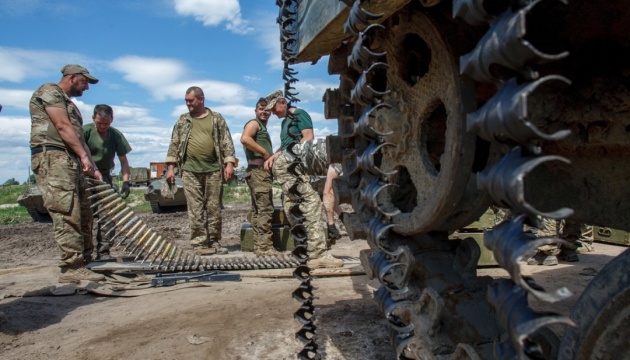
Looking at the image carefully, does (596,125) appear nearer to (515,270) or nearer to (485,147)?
(485,147)

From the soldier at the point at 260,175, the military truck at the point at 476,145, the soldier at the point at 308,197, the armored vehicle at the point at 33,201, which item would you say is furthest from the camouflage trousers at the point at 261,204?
the armored vehicle at the point at 33,201

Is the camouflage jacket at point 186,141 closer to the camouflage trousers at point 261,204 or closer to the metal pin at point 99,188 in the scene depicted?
the camouflage trousers at point 261,204

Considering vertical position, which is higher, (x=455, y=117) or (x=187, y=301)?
(x=455, y=117)

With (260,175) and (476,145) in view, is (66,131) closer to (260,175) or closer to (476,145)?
(260,175)

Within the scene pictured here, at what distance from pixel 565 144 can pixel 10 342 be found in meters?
3.30

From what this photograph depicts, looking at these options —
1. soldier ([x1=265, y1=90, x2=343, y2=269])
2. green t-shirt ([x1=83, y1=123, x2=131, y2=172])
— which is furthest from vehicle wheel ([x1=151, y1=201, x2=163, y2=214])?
soldier ([x1=265, y1=90, x2=343, y2=269])

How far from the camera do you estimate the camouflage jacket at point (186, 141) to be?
6715mm

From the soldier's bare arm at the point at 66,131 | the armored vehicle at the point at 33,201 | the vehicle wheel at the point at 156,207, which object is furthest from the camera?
the vehicle wheel at the point at 156,207

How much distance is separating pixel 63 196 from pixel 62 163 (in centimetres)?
30

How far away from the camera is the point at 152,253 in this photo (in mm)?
5828

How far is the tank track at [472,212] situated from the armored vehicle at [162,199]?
1095cm

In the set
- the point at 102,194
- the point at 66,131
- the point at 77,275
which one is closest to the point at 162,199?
the point at 102,194

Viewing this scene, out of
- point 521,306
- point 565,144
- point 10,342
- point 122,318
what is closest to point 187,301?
point 122,318

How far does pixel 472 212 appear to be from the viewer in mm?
2084
